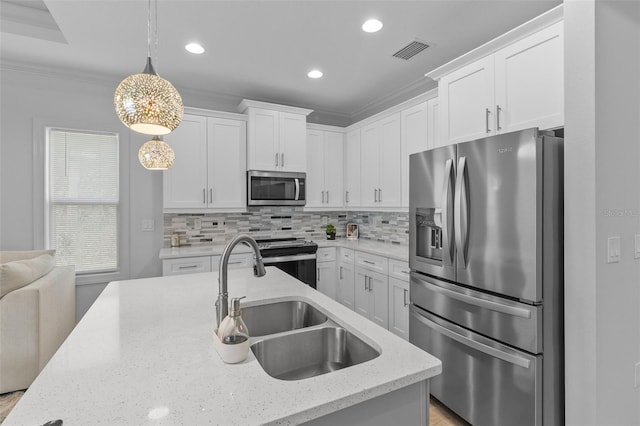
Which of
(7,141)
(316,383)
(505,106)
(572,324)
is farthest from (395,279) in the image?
(7,141)

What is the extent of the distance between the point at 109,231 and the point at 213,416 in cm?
343

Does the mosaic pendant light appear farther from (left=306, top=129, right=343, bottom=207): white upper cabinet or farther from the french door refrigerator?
(left=306, top=129, right=343, bottom=207): white upper cabinet

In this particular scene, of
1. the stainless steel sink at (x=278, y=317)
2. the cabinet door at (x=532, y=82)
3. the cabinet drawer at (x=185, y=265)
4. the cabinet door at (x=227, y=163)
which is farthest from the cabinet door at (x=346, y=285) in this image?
the cabinet door at (x=532, y=82)

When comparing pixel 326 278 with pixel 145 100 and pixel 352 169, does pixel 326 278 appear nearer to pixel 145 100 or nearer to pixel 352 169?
pixel 352 169

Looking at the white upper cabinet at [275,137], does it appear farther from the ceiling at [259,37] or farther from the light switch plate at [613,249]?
the light switch plate at [613,249]

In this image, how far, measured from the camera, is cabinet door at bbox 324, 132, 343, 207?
419cm

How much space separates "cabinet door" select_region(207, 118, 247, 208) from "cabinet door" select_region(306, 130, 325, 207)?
0.84 metres

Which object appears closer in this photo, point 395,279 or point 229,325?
point 229,325

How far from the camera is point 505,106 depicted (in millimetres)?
2008

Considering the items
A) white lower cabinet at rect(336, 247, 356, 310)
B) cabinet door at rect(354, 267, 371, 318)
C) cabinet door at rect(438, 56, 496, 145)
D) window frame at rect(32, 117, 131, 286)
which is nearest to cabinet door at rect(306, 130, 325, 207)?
white lower cabinet at rect(336, 247, 356, 310)

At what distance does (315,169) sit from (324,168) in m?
0.13

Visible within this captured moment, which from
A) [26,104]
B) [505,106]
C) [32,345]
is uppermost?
[26,104]

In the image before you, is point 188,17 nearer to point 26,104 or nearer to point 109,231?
point 26,104

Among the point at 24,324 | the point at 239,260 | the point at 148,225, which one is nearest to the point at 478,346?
the point at 239,260
